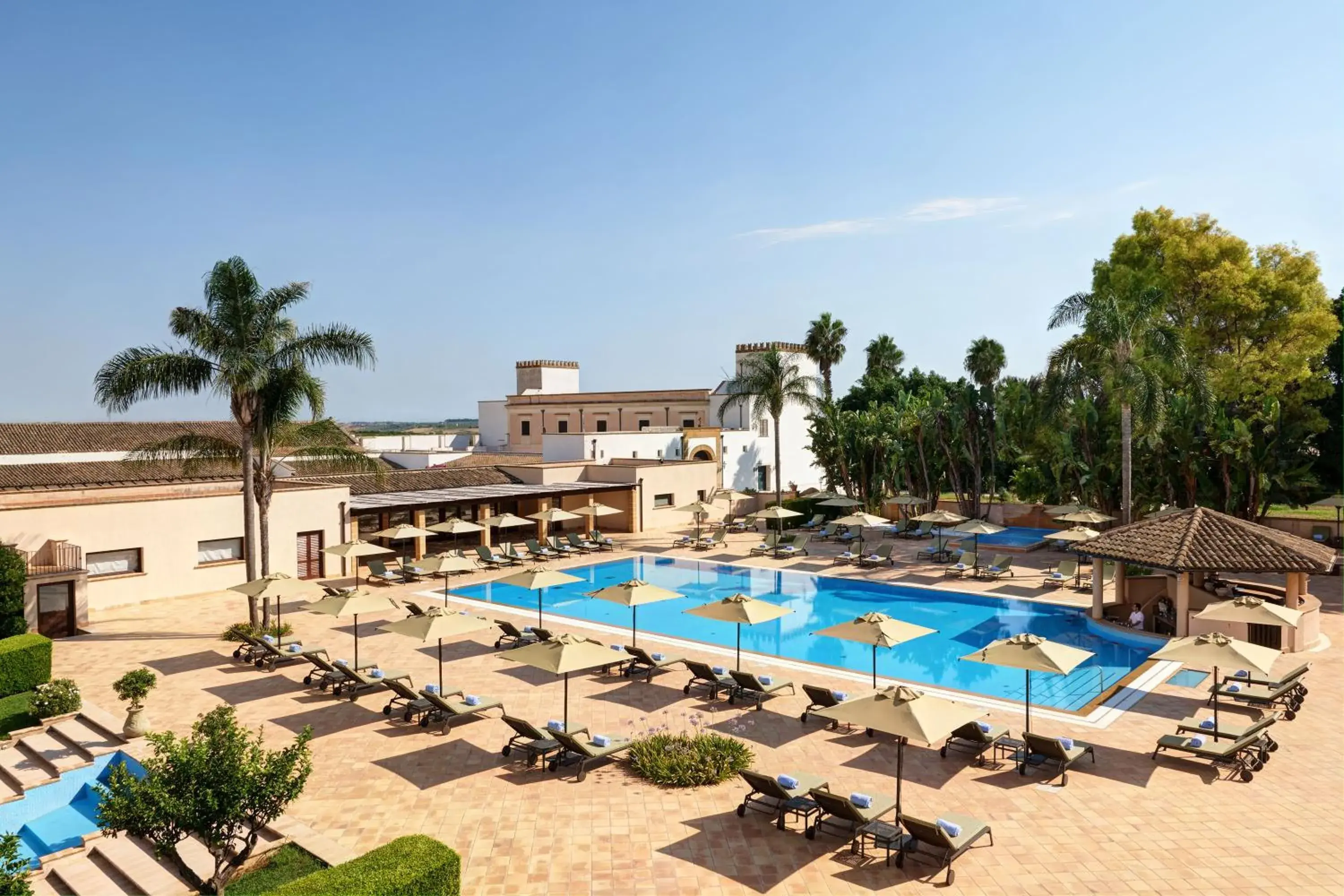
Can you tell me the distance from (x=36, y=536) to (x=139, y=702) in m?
9.81

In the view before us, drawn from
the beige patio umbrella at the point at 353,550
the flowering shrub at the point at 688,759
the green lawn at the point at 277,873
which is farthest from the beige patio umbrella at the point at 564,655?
the beige patio umbrella at the point at 353,550

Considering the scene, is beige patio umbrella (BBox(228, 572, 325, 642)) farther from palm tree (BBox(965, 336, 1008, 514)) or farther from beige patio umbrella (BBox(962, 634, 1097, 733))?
palm tree (BBox(965, 336, 1008, 514))

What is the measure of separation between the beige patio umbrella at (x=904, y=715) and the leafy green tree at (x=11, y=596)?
18.3 m

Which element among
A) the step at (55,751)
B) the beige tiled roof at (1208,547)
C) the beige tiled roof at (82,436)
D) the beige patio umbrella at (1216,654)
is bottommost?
the step at (55,751)

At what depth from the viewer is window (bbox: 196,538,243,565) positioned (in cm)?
2605

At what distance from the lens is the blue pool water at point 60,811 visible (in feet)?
39.7

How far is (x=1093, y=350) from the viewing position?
1292 inches

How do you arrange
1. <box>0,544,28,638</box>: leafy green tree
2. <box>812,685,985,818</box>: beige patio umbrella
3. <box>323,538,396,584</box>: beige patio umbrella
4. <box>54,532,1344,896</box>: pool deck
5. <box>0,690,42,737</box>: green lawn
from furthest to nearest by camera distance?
1. <box>323,538,396,584</box>: beige patio umbrella
2. <box>0,544,28,638</box>: leafy green tree
3. <box>0,690,42,737</box>: green lawn
4. <box>812,685,985,818</box>: beige patio umbrella
5. <box>54,532,1344,896</box>: pool deck

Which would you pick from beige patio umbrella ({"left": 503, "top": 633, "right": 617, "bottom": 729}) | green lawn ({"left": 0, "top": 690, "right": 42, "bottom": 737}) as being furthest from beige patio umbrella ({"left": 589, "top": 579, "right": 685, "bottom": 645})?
green lawn ({"left": 0, "top": 690, "right": 42, "bottom": 737})

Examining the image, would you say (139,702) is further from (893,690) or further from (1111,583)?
(1111,583)

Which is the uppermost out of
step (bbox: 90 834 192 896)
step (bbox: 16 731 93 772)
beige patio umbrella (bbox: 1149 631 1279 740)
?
beige patio umbrella (bbox: 1149 631 1279 740)

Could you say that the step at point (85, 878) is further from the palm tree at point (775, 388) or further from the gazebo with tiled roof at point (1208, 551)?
the palm tree at point (775, 388)

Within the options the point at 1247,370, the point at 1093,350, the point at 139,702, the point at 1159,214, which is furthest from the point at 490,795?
the point at 1159,214

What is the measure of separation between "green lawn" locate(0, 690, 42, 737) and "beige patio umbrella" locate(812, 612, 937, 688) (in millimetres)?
14071
